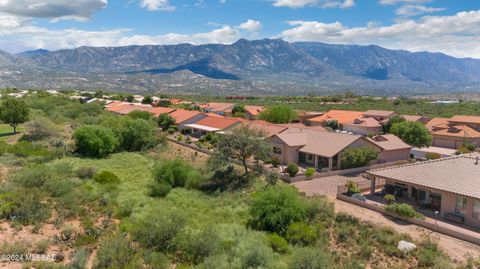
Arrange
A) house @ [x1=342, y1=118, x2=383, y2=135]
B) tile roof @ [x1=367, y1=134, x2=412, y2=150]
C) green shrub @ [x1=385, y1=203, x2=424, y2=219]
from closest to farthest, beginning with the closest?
1. green shrub @ [x1=385, y1=203, x2=424, y2=219]
2. tile roof @ [x1=367, y1=134, x2=412, y2=150]
3. house @ [x1=342, y1=118, x2=383, y2=135]

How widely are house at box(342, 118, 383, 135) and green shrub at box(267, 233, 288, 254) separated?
48.4 meters

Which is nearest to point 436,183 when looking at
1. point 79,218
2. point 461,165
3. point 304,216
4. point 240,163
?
point 461,165

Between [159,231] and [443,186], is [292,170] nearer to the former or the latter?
[443,186]

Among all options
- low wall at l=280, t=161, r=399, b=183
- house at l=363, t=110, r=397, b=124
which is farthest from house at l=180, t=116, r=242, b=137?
house at l=363, t=110, r=397, b=124

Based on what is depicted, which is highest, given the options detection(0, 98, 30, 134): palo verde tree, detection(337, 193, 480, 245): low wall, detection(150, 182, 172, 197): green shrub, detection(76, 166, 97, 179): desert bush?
detection(0, 98, 30, 134): palo verde tree

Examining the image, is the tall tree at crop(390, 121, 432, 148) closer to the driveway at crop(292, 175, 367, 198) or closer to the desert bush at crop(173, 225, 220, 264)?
the driveway at crop(292, 175, 367, 198)

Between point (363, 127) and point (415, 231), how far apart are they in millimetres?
45826

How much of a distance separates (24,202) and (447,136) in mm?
59470

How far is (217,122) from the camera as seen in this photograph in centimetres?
6425

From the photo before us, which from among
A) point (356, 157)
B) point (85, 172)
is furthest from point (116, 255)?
point (356, 157)

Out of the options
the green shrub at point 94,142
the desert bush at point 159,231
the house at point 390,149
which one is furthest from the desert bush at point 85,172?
the house at point 390,149

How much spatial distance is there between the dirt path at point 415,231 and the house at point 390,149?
1595 cm

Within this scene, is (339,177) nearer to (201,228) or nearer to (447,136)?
(201,228)

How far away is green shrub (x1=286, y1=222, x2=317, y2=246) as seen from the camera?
1003 inches
